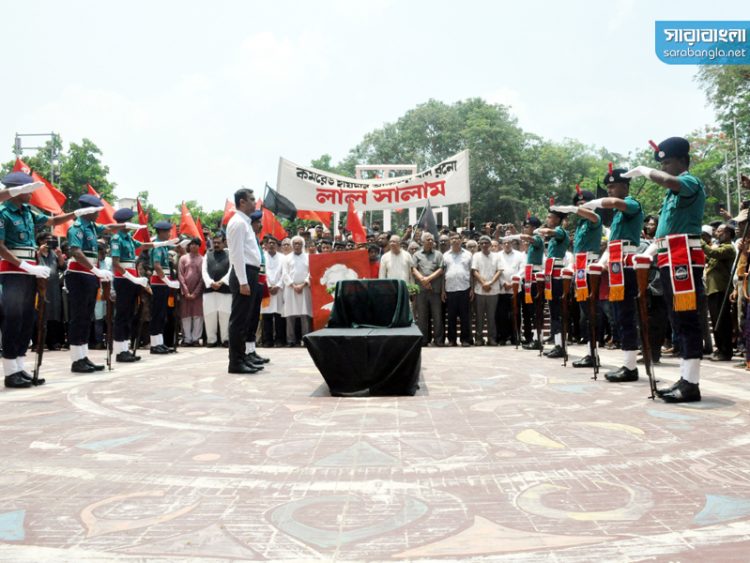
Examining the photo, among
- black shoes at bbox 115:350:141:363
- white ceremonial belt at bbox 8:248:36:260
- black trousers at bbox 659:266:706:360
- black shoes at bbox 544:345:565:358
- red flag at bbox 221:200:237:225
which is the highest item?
red flag at bbox 221:200:237:225

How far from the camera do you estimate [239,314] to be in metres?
7.44

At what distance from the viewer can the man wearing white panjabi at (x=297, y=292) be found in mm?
12242

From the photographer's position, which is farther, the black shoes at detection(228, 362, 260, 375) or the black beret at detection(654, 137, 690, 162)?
the black shoes at detection(228, 362, 260, 375)

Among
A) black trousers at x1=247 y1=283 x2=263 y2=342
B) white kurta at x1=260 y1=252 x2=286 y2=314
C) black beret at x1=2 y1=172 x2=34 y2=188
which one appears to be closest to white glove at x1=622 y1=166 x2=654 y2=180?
black trousers at x1=247 y1=283 x2=263 y2=342

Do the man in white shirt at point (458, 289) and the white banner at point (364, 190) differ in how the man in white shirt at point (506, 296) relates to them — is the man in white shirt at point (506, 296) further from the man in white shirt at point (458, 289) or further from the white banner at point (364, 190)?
the white banner at point (364, 190)

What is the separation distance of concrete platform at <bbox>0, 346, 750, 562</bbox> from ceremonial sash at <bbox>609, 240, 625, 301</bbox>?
1.03 meters

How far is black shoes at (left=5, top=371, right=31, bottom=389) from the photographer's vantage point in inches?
263

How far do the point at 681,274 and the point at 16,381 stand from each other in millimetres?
6654

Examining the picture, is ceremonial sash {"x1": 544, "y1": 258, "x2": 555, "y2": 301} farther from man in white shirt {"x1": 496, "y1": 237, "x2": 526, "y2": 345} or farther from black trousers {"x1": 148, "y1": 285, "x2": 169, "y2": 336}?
black trousers {"x1": 148, "y1": 285, "x2": 169, "y2": 336}

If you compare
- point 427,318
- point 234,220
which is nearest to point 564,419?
point 234,220

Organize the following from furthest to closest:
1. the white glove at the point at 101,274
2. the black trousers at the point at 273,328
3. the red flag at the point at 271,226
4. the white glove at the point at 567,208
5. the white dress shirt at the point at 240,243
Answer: the red flag at the point at 271,226 → the black trousers at the point at 273,328 → the white glove at the point at 101,274 → the white dress shirt at the point at 240,243 → the white glove at the point at 567,208

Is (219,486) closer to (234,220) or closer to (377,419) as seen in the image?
(377,419)

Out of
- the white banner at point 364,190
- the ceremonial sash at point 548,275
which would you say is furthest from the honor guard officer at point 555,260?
the white banner at point 364,190

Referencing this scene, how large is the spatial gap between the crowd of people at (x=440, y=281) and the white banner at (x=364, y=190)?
1295 mm
